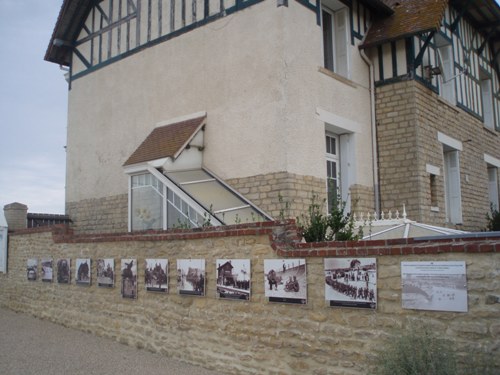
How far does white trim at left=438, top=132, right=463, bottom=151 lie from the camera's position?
12375 millimetres

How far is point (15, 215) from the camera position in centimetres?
1254

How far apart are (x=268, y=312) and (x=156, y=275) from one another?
2.20m

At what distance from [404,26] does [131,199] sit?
6884mm

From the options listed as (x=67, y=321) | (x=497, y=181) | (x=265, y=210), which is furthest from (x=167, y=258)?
(x=497, y=181)

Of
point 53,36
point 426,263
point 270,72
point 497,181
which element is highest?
point 53,36

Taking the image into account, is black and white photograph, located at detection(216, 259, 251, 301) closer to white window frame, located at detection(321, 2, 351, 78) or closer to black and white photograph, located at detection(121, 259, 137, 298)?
black and white photograph, located at detection(121, 259, 137, 298)

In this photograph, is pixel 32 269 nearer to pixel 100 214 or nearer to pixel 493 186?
pixel 100 214

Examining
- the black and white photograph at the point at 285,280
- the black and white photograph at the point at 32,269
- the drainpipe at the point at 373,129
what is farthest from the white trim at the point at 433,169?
the black and white photograph at the point at 32,269

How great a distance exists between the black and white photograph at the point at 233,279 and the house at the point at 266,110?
4.89 ft

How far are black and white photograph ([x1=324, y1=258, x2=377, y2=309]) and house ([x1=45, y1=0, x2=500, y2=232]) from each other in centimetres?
234

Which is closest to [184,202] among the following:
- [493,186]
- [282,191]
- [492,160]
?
[282,191]

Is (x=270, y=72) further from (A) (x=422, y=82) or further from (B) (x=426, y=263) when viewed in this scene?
(B) (x=426, y=263)

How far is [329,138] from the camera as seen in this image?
11.1m

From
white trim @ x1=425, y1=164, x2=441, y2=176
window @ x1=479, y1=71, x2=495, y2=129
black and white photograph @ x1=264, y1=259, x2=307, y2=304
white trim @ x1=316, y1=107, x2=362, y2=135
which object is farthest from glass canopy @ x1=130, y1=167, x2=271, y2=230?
window @ x1=479, y1=71, x2=495, y2=129
